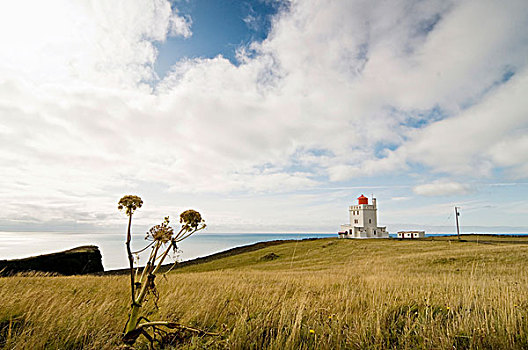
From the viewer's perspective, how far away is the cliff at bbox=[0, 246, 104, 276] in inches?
871

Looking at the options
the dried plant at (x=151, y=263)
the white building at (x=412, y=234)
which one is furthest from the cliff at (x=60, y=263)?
the white building at (x=412, y=234)

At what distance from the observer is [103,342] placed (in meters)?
3.12

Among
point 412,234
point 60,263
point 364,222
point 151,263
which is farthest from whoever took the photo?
point 412,234

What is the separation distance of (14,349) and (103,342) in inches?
30.2

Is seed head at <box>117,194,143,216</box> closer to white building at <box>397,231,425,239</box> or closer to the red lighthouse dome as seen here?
the red lighthouse dome

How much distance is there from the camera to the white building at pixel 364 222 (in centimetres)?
6475

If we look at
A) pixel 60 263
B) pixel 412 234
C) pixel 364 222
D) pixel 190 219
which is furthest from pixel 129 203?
pixel 412 234

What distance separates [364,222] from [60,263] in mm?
57059

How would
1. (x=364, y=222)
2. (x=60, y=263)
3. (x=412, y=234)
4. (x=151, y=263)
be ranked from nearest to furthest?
1. (x=151, y=263)
2. (x=60, y=263)
3. (x=364, y=222)
4. (x=412, y=234)

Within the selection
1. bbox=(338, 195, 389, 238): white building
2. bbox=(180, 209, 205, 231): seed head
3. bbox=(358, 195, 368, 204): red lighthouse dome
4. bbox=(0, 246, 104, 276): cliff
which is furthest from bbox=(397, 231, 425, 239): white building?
bbox=(180, 209, 205, 231): seed head

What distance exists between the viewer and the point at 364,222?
65000 millimetres

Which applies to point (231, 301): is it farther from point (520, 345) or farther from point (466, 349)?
point (520, 345)

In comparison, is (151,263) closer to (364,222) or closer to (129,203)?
(129,203)

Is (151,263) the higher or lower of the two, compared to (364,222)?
lower
